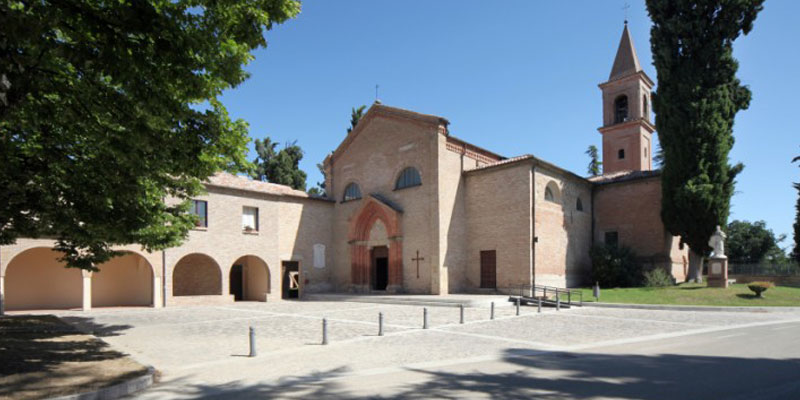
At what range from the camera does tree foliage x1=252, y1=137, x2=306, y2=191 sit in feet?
145

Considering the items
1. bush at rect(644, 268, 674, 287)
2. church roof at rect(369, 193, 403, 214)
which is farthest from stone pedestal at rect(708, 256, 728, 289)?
church roof at rect(369, 193, 403, 214)

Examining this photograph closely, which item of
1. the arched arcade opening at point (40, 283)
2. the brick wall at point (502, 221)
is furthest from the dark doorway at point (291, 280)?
the brick wall at point (502, 221)

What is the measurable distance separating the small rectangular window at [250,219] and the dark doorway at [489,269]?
41.7 ft

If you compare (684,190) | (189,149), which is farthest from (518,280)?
(189,149)

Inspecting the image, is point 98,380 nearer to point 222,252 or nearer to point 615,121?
point 222,252

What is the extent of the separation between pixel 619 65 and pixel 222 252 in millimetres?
31321

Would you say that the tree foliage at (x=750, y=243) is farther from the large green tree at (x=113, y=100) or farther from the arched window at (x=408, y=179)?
the large green tree at (x=113, y=100)

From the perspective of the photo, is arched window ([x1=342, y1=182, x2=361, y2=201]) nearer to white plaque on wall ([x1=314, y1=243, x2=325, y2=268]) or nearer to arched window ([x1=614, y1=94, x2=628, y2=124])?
white plaque on wall ([x1=314, y1=243, x2=325, y2=268])

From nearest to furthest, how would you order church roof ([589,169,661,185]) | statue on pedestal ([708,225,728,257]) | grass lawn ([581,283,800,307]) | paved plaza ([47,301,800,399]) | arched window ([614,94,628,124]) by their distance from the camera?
1. paved plaza ([47,301,800,399])
2. grass lawn ([581,283,800,307])
3. statue on pedestal ([708,225,728,257])
4. church roof ([589,169,661,185])
5. arched window ([614,94,628,124])

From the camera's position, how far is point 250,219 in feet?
84.5

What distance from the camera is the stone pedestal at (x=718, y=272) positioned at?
869 inches

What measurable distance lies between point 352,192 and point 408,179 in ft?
17.1

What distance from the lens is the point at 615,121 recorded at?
1403 inches

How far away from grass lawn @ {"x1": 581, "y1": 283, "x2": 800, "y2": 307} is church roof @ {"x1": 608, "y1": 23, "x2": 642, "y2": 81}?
18.1 metres
